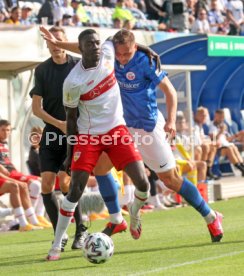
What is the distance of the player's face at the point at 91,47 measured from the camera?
30.2 ft

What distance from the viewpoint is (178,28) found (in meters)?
21.9

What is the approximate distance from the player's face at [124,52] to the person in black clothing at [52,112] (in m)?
0.71

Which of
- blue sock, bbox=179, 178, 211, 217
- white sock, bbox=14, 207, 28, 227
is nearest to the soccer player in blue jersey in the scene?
A: blue sock, bbox=179, 178, 211, 217

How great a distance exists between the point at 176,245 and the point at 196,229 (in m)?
1.97

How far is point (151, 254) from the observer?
9.66 meters

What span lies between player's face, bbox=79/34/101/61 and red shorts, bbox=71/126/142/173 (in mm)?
704

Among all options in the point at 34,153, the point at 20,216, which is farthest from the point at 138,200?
the point at 34,153

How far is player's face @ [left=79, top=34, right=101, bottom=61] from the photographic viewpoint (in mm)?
9219

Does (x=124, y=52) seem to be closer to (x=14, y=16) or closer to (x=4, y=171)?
(x=4, y=171)

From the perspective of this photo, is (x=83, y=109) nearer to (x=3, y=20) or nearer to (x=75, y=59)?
(x=75, y=59)

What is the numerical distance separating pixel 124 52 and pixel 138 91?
0.52 meters

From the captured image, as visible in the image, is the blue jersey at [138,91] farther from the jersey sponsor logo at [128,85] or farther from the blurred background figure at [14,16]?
the blurred background figure at [14,16]

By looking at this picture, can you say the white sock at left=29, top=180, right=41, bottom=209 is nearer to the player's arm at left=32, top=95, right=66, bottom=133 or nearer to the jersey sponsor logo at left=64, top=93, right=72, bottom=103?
the player's arm at left=32, top=95, right=66, bottom=133

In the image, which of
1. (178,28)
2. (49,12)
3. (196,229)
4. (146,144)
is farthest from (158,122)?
(178,28)
